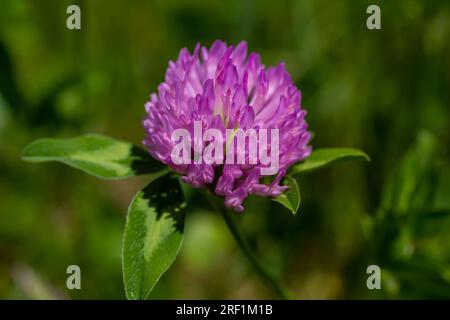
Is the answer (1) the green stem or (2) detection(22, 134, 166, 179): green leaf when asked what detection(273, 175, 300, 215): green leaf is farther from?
(2) detection(22, 134, 166, 179): green leaf

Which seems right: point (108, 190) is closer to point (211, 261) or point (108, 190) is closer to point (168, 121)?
point (211, 261)

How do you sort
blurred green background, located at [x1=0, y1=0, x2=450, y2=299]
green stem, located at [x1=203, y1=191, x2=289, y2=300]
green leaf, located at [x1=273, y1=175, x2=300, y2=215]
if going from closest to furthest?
green leaf, located at [x1=273, y1=175, x2=300, y2=215] < green stem, located at [x1=203, y1=191, x2=289, y2=300] < blurred green background, located at [x1=0, y1=0, x2=450, y2=299]

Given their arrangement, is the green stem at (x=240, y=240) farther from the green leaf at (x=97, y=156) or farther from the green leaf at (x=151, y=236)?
the green leaf at (x=97, y=156)

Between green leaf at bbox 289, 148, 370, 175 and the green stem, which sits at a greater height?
green leaf at bbox 289, 148, 370, 175

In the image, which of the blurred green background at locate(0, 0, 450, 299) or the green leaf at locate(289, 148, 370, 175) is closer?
the green leaf at locate(289, 148, 370, 175)

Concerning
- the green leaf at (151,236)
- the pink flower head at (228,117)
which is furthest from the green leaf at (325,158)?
the green leaf at (151,236)

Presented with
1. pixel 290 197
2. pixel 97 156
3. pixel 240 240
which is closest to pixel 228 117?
pixel 290 197

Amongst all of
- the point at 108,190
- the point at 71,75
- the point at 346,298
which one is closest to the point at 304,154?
the point at 346,298

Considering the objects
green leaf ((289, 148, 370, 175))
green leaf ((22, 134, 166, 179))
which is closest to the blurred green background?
green leaf ((22, 134, 166, 179))
